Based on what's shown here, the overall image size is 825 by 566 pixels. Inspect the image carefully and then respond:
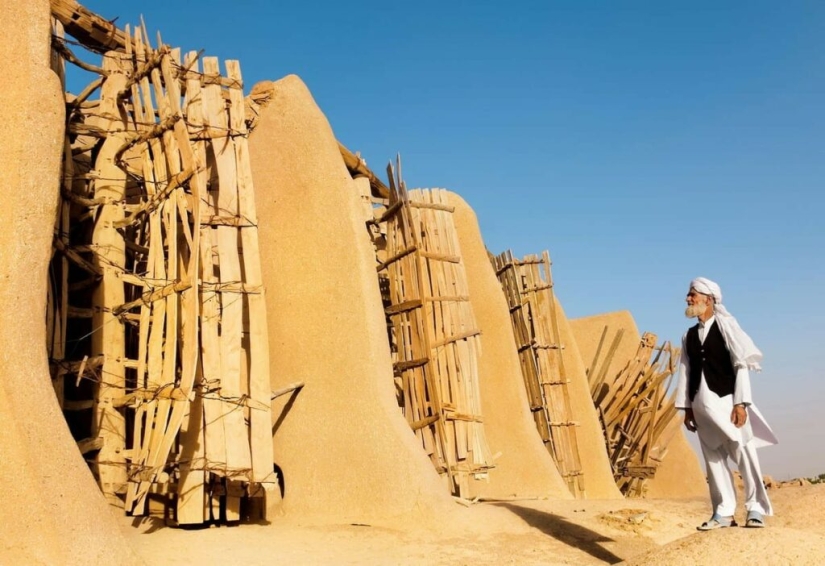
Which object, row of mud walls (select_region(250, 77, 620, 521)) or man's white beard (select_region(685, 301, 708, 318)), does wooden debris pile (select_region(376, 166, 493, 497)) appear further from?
man's white beard (select_region(685, 301, 708, 318))

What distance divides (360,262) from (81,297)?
9.66ft

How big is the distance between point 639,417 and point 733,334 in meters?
11.5

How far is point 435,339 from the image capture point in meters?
10.6

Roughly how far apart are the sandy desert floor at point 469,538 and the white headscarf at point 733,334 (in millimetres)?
1150

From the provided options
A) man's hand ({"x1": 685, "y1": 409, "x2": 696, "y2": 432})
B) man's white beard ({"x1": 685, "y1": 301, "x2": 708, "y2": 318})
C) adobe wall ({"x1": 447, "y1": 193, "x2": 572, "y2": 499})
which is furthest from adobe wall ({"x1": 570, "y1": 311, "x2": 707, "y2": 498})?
man's white beard ({"x1": 685, "y1": 301, "x2": 708, "y2": 318})

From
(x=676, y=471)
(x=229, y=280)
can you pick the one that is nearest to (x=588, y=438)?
(x=676, y=471)

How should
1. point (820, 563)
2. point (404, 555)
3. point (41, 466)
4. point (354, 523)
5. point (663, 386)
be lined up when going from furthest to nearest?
point (663, 386), point (354, 523), point (404, 555), point (41, 466), point (820, 563)

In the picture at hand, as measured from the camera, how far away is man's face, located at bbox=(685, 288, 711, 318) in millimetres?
5492

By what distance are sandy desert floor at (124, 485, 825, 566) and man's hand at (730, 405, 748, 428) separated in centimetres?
76

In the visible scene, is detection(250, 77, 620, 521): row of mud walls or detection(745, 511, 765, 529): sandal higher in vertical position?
detection(250, 77, 620, 521): row of mud walls

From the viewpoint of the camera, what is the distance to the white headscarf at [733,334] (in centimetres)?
522

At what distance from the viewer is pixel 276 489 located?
7.81 m

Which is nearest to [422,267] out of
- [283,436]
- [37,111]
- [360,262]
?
[360,262]

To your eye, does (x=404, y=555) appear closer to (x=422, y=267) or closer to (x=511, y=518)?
(x=511, y=518)
